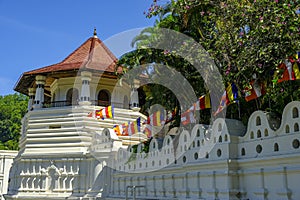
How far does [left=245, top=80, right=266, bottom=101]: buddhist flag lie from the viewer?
351 inches

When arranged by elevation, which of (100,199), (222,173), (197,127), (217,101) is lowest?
(100,199)

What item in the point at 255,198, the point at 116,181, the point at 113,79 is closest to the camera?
the point at 255,198

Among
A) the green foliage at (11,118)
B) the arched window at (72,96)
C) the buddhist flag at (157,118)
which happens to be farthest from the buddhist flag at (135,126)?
the green foliage at (11,118)

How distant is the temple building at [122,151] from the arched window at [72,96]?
0.18 feet

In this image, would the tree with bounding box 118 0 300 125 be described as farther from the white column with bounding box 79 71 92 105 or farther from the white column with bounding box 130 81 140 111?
the white column with bounding box 130 81 140 111

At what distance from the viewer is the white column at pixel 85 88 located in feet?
61.6

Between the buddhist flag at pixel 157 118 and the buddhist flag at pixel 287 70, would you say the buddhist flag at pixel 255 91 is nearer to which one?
A: the buddhist flag at pixel 287 70

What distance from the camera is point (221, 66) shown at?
1085 centimetres

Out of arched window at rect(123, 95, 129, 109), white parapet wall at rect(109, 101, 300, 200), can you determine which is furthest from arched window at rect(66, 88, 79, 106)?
white parapet wall at rect(109, 101, 300, 200)

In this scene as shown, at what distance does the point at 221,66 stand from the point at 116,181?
6042 mm

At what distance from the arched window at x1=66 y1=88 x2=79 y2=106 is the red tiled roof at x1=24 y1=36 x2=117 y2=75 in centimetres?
149

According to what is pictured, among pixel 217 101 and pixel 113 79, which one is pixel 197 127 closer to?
pixel 217 101

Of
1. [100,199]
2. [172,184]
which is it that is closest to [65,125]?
[100,199]

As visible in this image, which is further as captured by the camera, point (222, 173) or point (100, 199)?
point (100, 199)
